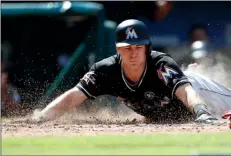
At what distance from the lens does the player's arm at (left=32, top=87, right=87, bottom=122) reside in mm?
7949

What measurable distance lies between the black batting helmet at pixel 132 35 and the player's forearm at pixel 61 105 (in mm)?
758

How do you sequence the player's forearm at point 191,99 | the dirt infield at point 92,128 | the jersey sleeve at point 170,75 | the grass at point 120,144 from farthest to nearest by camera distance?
the jersey sleeve at point 170,75 < the player's forearm at point 191,99 < the dirt infield at point 92,128 < the grass at point 120,144

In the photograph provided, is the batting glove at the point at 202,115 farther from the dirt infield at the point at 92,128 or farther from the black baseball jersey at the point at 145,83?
the black baseball jersey at the point at 145,83

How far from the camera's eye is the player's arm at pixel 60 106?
26.1ft

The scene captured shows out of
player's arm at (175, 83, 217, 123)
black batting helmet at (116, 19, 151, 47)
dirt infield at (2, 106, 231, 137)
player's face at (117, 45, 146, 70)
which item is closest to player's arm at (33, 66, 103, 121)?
dirt infield at (2, 106, 231, 137)

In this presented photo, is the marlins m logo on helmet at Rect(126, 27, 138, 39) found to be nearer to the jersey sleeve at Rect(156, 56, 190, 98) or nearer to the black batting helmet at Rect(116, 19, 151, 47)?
the black batting helmet at Rect(116, 19, 151, 47)

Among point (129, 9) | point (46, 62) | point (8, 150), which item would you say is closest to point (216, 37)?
point (129, 9)

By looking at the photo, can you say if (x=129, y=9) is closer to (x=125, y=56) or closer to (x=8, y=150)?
(x=125, y=56)

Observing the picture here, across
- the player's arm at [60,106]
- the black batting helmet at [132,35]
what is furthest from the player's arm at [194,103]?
the player's arm at [60,106]

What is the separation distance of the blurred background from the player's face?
288 centimetres

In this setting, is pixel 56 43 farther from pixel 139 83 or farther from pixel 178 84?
pixel 178 84

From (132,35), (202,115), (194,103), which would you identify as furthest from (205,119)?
(132,35)

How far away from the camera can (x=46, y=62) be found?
11.0 m

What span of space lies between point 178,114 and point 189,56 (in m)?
3.26
